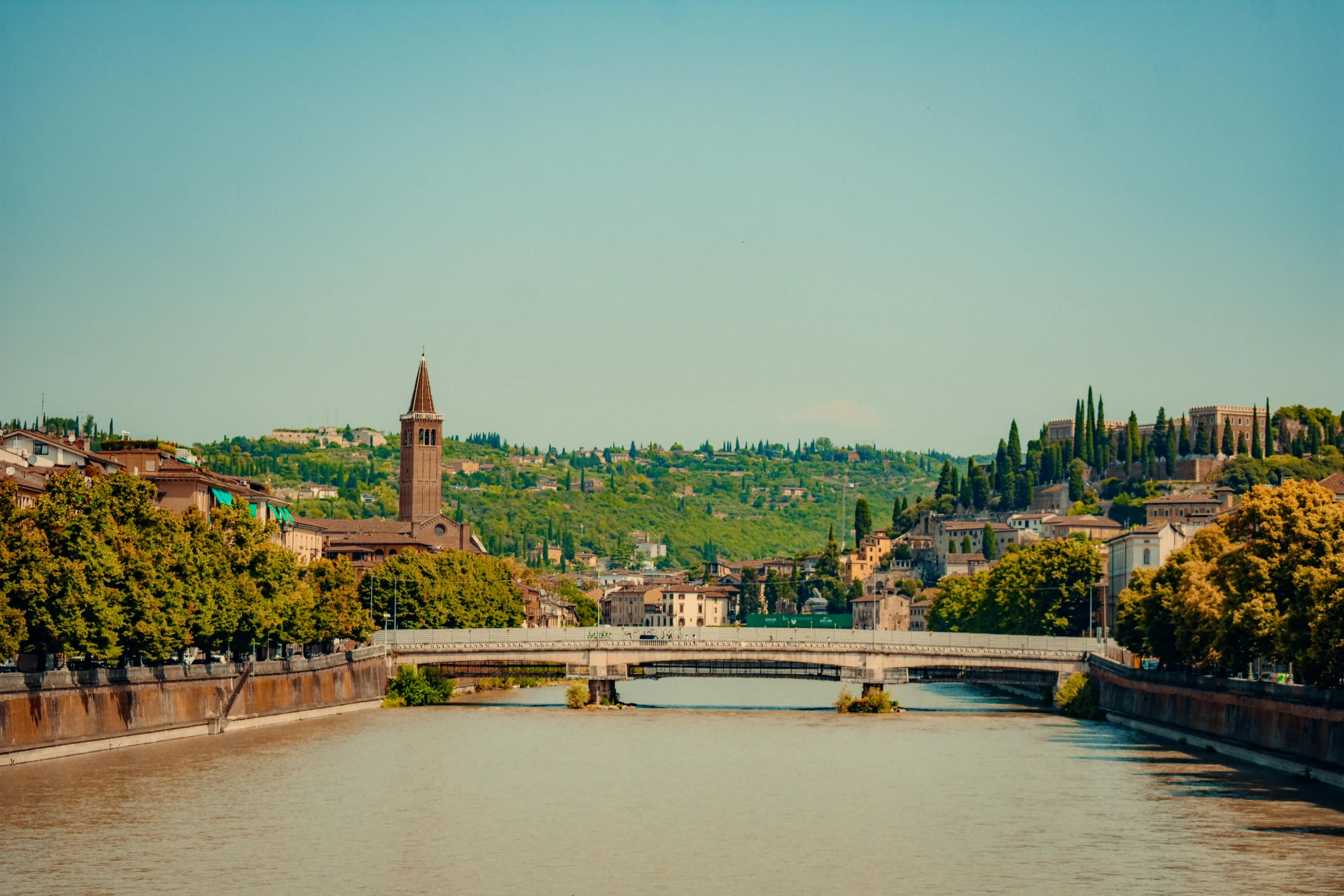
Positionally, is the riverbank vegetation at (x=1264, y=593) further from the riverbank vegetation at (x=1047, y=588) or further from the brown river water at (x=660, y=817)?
the riverbank vegetation at (x=1047, y=588)

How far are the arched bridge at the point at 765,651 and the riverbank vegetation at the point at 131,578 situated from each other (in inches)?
578

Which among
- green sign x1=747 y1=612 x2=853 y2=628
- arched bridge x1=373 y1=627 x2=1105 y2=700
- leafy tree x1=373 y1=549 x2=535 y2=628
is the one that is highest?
leafy tree x1=373 y1=549 x2=535 y2=628

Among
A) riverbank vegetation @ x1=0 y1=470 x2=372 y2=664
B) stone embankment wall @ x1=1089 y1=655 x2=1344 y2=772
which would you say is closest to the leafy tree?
riverbank vegetation @ x1=0 y1=470 x2=372 y2=664

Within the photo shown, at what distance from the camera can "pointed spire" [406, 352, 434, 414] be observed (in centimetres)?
19525

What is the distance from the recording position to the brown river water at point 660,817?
42688 millimetres

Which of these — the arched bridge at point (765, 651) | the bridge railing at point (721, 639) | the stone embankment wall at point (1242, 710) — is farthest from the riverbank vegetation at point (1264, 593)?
the bridge railing at point (721, 639)

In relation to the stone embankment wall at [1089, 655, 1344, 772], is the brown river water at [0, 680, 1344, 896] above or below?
below

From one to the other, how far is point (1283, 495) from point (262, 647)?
48.9 m

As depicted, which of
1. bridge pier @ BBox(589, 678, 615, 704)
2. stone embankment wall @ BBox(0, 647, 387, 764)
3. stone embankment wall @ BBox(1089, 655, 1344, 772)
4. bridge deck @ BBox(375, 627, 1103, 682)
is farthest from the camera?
bridge pier @ BBox(589, 678, 615, 704)

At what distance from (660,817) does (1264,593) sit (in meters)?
26.4

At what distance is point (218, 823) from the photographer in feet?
164

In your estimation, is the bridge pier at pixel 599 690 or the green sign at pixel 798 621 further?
the green sign at pixel 798 621

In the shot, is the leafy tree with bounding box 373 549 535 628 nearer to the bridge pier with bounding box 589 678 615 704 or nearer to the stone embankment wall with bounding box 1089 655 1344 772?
the bridge pier with bounding box 589 678 615 704

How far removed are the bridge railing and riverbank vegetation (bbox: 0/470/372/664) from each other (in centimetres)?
1431
